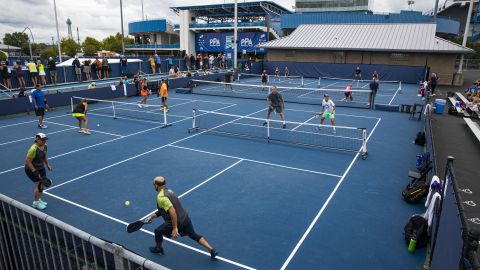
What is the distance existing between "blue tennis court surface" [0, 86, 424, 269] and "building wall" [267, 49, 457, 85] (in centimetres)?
2592

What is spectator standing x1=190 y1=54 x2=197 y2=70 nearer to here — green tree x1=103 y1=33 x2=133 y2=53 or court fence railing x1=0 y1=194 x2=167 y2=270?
court fence railing x1=0 y1=194 x2=167 y2=270

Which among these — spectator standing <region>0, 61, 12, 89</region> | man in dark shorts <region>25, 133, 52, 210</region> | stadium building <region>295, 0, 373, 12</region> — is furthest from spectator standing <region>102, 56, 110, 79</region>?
stadium building <region>295, 0, 373, 12</region>

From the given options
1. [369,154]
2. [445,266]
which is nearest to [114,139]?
[369,154]

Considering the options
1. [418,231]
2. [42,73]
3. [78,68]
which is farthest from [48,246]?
[78,68]

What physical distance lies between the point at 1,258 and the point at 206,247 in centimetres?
342

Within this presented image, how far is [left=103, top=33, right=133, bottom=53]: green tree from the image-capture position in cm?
10112

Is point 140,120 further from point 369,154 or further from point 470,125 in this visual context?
point 470,125

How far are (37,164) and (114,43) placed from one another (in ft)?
→ 336

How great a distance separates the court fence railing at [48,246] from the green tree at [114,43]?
10374cm

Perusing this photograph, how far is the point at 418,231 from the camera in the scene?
7.51 m

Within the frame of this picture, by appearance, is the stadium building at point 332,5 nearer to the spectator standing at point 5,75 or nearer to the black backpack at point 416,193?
the spectator standing at point 5,75

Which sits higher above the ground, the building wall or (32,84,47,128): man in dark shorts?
the building wall

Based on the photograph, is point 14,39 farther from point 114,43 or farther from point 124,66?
point 124,66

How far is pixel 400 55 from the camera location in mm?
41500
